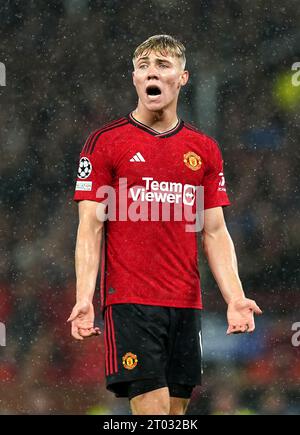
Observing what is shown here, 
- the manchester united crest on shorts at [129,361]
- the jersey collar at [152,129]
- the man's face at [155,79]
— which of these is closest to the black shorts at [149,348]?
the manchester united crest on shorts at [129,361]

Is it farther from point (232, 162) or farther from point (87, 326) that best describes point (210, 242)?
Answer: point (232, 162)

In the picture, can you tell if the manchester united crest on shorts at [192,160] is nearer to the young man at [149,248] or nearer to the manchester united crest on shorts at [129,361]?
the young man at [149,248]

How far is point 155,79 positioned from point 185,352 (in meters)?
1.26

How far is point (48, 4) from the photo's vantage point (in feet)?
26.0

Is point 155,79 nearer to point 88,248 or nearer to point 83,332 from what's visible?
point 88,248

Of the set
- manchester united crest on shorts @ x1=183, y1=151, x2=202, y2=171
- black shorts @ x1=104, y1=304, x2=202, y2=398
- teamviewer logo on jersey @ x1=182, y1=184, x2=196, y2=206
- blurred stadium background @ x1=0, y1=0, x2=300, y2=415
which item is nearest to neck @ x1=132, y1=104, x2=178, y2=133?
manchester united crest on shorts @ x1=183, y1=151, x2=202, y2=171

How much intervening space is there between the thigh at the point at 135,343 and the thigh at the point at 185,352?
0.07 metres

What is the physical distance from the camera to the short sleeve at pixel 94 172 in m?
4.50

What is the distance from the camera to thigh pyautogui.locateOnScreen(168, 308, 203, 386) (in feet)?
14.9

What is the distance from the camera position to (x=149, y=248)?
449cm

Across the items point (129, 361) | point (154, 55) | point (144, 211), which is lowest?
point (129, 361)

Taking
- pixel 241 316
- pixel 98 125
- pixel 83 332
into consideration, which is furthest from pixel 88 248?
pixel 98 125

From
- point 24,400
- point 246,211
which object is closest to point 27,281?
point 24,400

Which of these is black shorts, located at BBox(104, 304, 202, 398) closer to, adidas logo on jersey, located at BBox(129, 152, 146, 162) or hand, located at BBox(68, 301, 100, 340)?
hand, located at BBox(68, 301, 100, 340)
